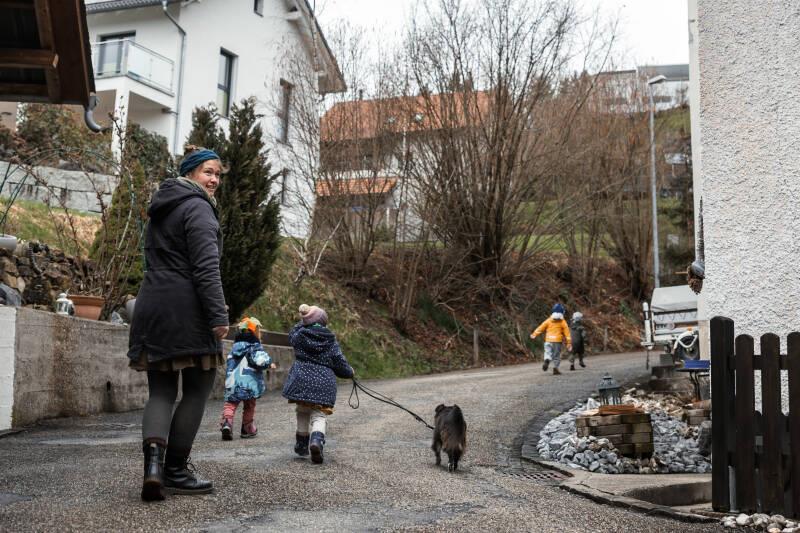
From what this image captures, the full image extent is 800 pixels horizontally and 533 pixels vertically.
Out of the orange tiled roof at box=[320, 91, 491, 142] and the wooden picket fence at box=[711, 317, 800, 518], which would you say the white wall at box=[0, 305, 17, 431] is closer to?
the wooden picket fence at box=[711, 317, 800, 518]

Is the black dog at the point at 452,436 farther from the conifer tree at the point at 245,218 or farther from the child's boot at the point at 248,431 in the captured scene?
the conifer tree at the point at 245,218

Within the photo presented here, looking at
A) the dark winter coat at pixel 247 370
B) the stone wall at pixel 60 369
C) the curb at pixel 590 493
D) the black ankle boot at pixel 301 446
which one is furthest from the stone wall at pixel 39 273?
the curb at pixel 590 493

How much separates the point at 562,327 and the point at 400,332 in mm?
5634

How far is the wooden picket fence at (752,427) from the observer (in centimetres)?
536

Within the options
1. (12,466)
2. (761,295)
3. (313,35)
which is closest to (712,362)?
(761,295)

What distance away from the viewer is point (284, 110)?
77.5 ft

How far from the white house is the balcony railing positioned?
0.03 metres

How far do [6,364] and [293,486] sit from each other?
15.1 ft

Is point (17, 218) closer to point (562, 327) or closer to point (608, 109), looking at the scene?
point (562, 327)

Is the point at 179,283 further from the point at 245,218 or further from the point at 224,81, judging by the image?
the point at 224,81

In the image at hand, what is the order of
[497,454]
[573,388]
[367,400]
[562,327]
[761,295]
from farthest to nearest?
Answer: [562,327]
[573,388]
[367,400]
[497,454]
[761,295]

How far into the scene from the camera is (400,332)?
23375 millimetres

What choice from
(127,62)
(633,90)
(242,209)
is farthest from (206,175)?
(633,90)

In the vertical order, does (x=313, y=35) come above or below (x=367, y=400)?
above
